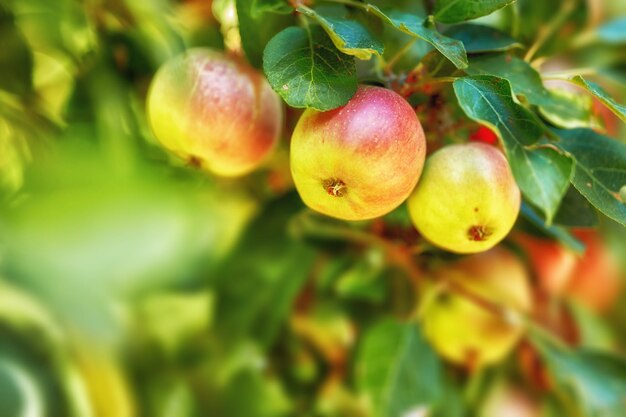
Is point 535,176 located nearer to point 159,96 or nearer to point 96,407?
point 159,96

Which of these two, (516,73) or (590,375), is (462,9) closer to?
(516,73)

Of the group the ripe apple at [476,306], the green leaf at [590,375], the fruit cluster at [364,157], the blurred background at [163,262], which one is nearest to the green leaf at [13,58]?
the blurred background at [163,262]

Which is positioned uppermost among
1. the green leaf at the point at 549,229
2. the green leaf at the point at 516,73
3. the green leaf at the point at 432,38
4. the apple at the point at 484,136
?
the green leaf at the point at 432,38

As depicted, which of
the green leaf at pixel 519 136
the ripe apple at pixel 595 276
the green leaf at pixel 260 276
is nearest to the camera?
the green leaf at pixel 519 136

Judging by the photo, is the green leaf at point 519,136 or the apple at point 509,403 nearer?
the green leaf at point 519,136

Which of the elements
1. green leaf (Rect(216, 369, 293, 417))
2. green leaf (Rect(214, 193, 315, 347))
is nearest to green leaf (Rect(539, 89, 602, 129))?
green leaf (Rect(214, 193, 315, 347))

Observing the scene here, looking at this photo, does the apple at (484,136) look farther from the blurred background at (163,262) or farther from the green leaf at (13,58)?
the green leaf at (13,58)

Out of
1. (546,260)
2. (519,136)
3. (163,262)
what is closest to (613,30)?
(546,260)
